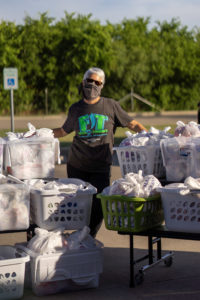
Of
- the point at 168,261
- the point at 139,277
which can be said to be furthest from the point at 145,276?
the point at 168,261

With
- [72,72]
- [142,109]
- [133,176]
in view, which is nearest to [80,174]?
[133,176]

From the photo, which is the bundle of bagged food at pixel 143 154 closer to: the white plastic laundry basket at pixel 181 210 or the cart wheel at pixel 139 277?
the white plastic laundry basket at pixel 181 210

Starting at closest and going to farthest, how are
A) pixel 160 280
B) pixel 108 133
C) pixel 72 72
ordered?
pixel 160 280, pixel 108 133, pixel 72 72

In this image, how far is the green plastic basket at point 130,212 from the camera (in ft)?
16.5

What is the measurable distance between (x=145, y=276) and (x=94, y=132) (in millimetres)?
1425

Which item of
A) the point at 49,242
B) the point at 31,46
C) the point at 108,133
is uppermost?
the point at 31,46

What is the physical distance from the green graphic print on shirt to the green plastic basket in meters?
0.95

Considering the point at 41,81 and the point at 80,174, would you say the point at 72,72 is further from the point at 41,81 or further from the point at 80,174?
the point at 80,174

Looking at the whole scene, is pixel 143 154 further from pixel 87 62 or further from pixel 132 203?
pixel 87 62

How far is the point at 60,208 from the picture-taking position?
525cm

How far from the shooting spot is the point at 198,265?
19.9 feet

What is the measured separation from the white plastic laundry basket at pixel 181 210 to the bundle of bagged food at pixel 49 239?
678 millimetres

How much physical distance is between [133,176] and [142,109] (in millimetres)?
40925

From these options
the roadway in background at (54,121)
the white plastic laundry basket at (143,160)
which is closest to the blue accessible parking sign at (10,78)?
the roadway in background at (54,121)
